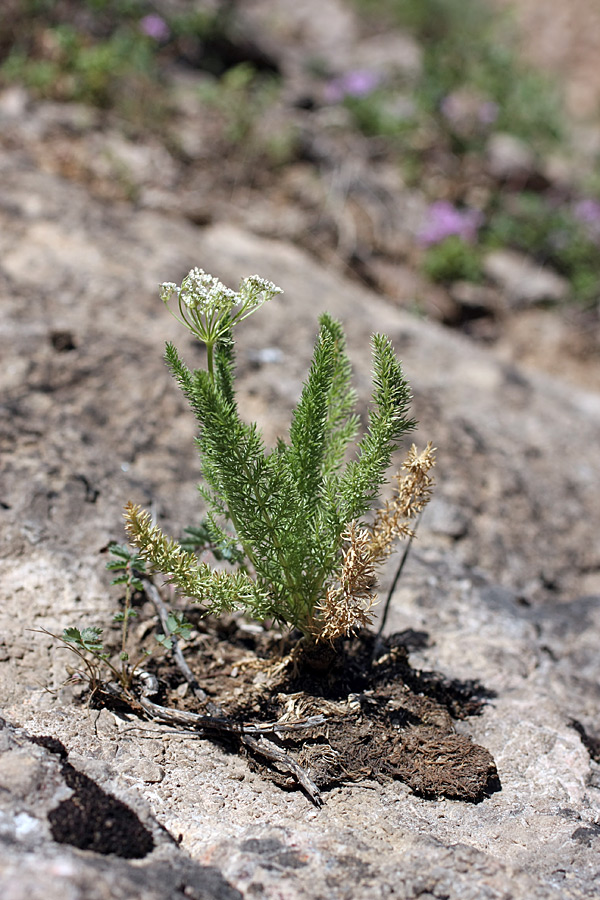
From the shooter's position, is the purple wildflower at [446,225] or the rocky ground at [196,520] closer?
the rocky ground at [196,520]

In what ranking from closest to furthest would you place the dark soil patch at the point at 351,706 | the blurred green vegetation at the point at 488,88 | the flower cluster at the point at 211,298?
the flower cluster at the point at 211,298 → the dark soil patch at the point at 351,706 → the blurred green vegetation at the point at 488,88

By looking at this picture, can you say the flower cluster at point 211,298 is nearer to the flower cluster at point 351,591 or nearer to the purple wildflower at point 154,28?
the flower cluster at point 351,591

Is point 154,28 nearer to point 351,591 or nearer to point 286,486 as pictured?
point 286,486

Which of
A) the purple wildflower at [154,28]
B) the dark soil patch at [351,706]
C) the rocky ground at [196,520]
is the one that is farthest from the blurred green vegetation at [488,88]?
the dark soil patch at [351,706]

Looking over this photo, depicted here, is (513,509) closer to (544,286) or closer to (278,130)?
(544,286)

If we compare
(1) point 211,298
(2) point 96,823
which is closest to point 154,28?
(1) point 211,298

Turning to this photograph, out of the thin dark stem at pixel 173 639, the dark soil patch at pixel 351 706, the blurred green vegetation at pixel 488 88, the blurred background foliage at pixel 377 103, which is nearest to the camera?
the dark soil patch at pixel 351 706

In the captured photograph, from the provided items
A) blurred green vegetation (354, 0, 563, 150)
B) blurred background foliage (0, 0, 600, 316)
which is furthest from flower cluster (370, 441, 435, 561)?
blurred green vegetation (354, 0, 563, 150)
